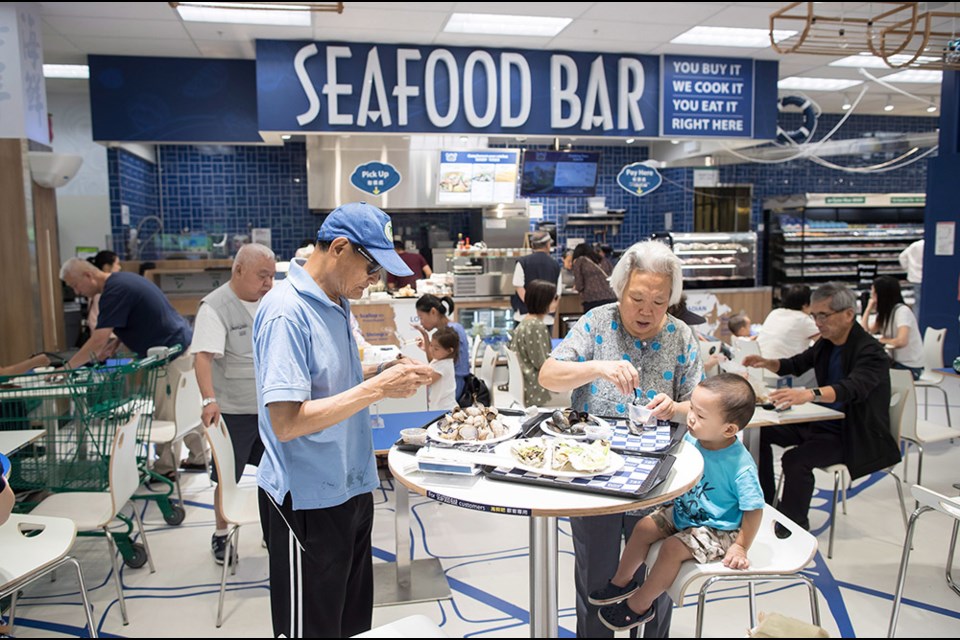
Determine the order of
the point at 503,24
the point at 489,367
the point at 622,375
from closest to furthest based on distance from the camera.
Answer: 1. the point at 622,375
2. the point at 489,367
3. the point at 503,24

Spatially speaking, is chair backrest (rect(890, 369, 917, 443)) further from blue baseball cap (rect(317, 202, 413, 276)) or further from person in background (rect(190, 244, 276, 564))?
person in background (rect(190, 244, 276, 564))

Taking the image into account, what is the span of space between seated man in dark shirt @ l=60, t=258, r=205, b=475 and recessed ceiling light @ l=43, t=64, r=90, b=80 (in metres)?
4.31

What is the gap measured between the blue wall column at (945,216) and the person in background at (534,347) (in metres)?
5.74

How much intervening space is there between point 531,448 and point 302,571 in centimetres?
83

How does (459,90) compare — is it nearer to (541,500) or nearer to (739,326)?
(739,326)

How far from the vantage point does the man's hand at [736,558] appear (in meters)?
2.32

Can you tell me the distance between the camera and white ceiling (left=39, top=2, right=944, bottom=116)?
20.1 feet

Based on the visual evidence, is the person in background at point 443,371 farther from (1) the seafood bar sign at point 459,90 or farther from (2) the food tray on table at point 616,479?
(1) the seafood bar sign at point 459,90

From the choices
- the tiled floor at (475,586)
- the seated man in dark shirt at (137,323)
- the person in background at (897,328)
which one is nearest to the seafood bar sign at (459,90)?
Result: the seated man in dark shirt at (137,323)

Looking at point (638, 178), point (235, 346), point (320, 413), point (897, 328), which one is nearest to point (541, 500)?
point (320, 413)

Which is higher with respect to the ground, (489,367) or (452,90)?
(452,90)

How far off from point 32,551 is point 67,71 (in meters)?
7.96

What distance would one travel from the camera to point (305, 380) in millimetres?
1929

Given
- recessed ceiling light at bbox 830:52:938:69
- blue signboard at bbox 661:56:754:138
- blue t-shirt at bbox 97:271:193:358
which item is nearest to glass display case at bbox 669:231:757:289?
recessed ceiling light at bbox 830:52:938:69
